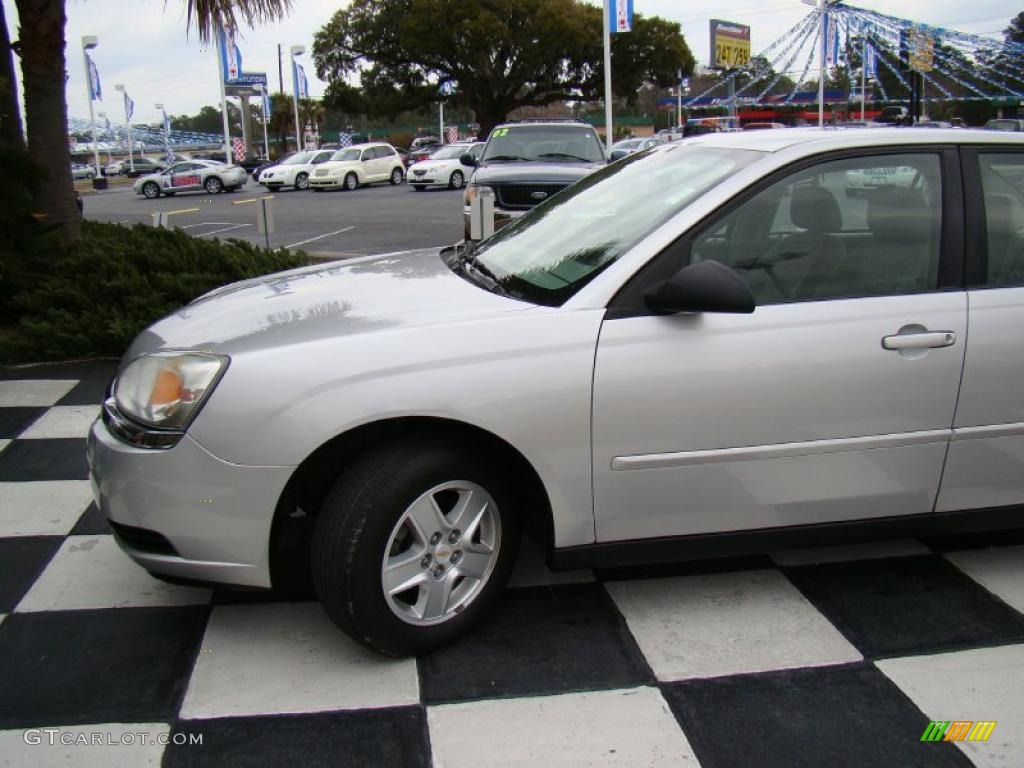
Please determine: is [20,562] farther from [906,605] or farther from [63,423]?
[906,605]

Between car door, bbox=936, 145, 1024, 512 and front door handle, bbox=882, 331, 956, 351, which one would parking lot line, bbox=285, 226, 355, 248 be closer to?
car door, bbox=936, 145, 1024, 512

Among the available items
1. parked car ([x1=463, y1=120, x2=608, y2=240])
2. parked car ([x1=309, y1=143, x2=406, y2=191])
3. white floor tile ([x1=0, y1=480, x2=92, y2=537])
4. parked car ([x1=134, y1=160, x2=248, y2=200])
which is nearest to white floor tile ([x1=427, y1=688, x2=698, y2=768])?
white floor tile ([x1=0, y1=480, x2=92, y2=537])

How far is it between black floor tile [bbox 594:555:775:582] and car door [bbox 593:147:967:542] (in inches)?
20.0

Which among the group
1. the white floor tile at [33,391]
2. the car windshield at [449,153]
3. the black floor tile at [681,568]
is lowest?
the black floor tile at [681,568]

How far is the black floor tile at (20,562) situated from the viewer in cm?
340

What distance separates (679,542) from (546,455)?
0.58 m

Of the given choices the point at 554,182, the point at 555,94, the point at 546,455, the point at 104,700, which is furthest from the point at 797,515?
the point at 555,94

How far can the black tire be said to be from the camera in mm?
2750

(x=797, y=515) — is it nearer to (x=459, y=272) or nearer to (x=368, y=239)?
(x=459, y=272)

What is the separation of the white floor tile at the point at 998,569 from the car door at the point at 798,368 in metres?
0.51

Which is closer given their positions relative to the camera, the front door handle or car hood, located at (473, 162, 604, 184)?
the front door handle

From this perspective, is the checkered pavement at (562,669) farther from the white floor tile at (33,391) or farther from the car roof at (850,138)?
the white floor tile at (33,391)

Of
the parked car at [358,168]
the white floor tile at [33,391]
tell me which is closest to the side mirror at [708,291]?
the white floor tile at [33,391]

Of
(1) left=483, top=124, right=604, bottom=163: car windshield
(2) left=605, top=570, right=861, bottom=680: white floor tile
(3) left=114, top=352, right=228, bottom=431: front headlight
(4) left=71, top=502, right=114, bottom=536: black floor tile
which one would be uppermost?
(1) left=483, top=124, right=604, bottom=163: car windshield
